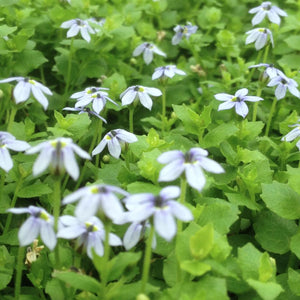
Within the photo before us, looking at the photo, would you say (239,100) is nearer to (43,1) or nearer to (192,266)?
(192,266)

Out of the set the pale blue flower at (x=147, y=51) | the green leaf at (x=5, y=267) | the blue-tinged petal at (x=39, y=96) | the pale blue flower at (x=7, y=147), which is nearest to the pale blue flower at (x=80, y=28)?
the pale blue flower at (x=147, y=51)

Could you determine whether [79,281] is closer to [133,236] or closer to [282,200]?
[133,236]

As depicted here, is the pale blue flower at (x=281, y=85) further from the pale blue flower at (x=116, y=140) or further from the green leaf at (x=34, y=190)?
the green leaf at (x=34, y=190)

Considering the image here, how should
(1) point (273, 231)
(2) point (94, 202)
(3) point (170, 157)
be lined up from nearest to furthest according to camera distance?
(2) point (94, 202) → (3) point (170, 157) → (1) point (273, 231)

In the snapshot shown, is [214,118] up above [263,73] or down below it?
below

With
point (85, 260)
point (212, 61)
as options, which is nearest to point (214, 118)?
point (212, 61)

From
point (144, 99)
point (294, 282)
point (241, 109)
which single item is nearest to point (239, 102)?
point (241, 109)

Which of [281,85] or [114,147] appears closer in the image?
[114,147]
